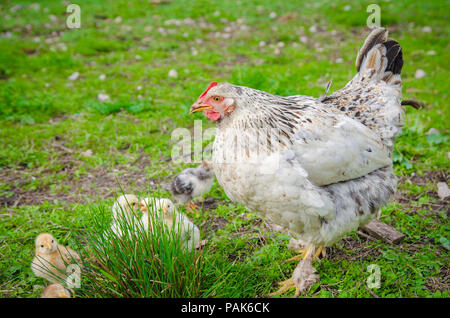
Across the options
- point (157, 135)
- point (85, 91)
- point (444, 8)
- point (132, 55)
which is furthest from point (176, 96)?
point (444, 8)

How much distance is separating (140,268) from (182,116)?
354 cm

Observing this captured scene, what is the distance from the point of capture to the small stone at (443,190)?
394cm

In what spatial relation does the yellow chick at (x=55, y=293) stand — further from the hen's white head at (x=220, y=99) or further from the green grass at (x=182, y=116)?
the hen's white head at (x=220, y=99)

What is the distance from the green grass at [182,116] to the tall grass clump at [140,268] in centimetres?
5

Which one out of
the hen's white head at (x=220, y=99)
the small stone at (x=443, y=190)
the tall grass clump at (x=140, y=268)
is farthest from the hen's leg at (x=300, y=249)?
the small stone at (x=443, y=190)

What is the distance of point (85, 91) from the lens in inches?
259

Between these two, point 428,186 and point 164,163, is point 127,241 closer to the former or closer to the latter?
point 164,163

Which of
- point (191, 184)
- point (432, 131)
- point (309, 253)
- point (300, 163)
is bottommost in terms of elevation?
point (309, 253)

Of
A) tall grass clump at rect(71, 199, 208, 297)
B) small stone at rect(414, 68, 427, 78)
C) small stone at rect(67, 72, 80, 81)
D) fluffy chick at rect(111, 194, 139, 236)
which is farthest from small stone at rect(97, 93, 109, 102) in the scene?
small stone at rect(414, 68, 427, 78)

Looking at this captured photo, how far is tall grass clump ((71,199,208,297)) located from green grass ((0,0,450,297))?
0.05 m

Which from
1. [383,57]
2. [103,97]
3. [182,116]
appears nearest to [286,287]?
[383,57]

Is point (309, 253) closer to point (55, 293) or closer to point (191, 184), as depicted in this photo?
point (191, 184)

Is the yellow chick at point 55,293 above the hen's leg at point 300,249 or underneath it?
above

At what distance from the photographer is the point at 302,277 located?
2945 mm
